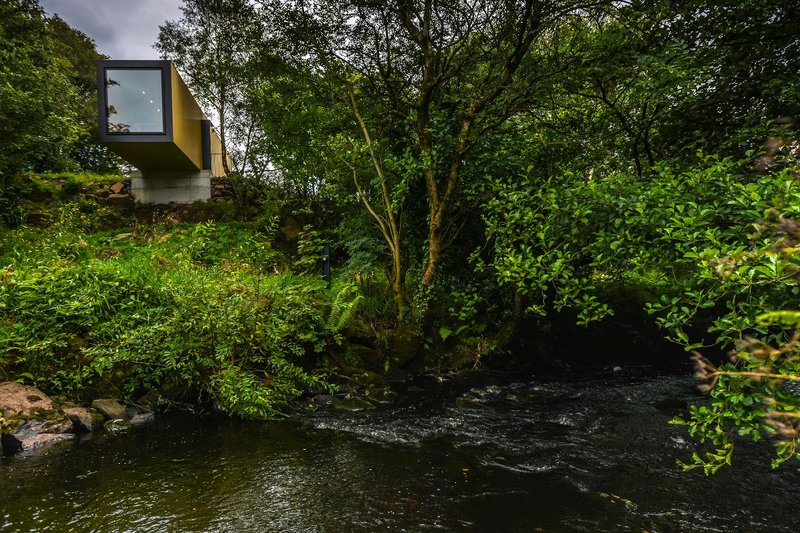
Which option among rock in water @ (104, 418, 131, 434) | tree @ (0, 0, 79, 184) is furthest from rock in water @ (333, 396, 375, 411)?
tree @ (0, 0, 79, 184)

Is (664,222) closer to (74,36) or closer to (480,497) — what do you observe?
(480,497)

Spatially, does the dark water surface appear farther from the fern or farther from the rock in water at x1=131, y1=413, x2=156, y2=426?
the fern

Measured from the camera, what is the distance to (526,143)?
9.09 m

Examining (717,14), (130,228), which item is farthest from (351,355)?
(130,228)

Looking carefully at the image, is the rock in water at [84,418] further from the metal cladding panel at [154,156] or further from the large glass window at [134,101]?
the large glass window at [134,101]

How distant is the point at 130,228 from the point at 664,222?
15.7m

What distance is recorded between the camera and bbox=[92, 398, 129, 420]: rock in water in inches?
242

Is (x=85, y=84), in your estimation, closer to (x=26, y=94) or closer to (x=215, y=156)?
(x=215, y=156)

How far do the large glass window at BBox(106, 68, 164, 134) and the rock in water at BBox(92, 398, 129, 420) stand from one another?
10.7 m

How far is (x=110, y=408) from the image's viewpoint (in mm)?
6199

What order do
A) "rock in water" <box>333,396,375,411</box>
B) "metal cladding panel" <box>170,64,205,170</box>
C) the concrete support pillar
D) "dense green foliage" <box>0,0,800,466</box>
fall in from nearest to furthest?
"dense green foliage" <box>0,0,800,466</box>
"rock in water" <box>333,396,375,411</box>
"metal cladding panel" <box>170,64,205,170</box>
the concrete support pillar

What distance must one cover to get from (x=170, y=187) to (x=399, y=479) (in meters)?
16.3

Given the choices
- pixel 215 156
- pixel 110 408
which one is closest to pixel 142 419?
pixel 110 408

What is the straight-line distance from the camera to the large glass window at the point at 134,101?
14.0 metres
